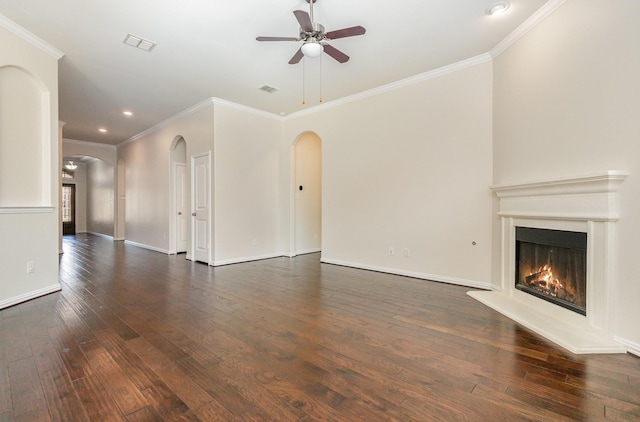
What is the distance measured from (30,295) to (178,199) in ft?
11.9

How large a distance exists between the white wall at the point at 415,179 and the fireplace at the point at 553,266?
519 mm

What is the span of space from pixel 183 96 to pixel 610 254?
5812 millimetres

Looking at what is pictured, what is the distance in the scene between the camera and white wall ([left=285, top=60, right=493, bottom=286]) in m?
3.82

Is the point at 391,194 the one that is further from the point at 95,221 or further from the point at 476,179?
the point at 95,221

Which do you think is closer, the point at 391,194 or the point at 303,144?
the point at 391,194

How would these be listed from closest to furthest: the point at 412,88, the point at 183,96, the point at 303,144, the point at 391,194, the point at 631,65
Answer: the point at 631,65 < the point at 412,88 < the point at 391,194 < the point at 183,96 < the point at 303,144

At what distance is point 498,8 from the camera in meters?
2.83

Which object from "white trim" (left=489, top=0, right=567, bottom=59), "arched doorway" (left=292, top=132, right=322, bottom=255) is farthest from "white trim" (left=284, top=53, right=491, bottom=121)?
"arched doorway" (left=292, top=132, right=322, bottom=255)

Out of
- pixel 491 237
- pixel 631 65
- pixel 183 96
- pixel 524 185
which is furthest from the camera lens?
pixel 183 96

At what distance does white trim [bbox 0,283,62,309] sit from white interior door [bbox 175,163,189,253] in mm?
3006

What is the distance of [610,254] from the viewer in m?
2.31

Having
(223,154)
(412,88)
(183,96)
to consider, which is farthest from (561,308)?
(183,96)

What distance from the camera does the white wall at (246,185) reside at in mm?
5324

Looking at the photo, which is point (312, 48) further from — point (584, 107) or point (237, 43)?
point (584, 107)
